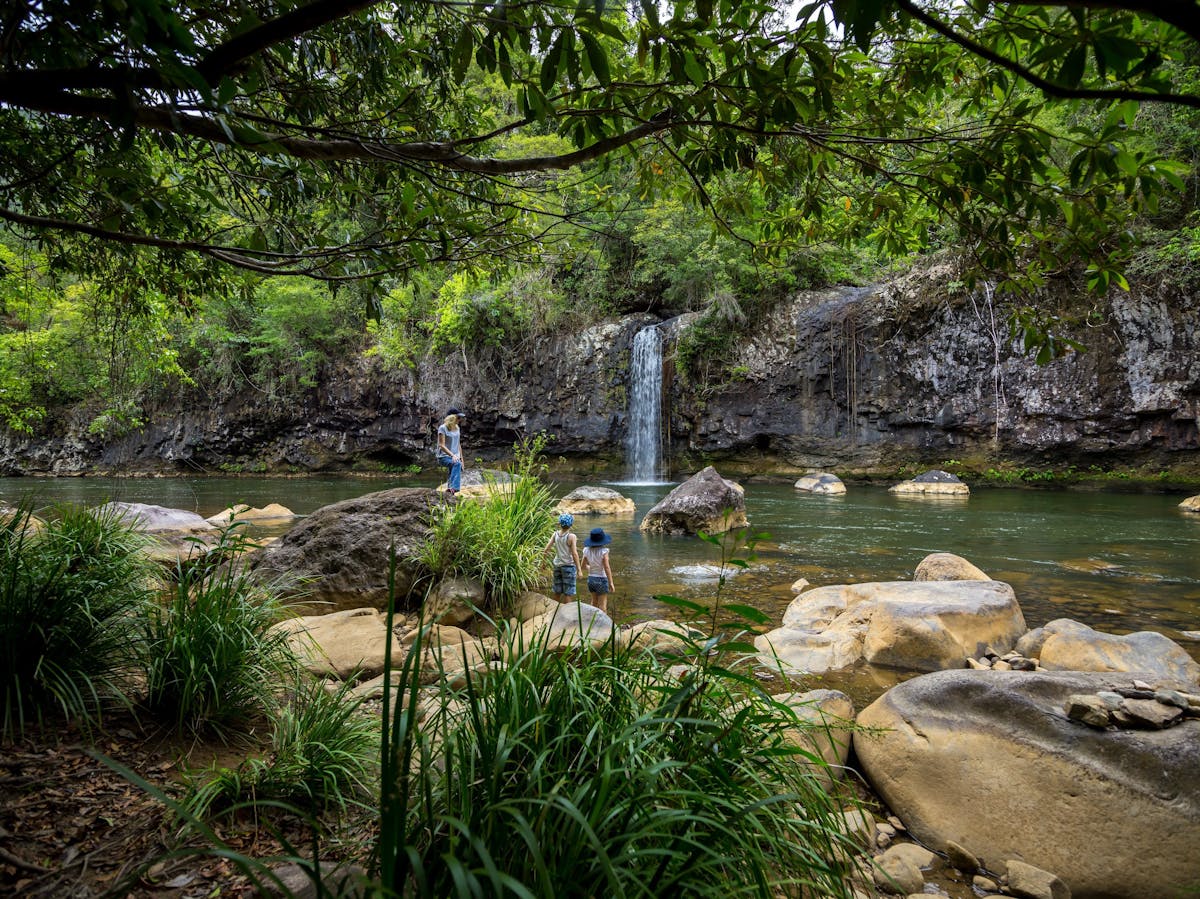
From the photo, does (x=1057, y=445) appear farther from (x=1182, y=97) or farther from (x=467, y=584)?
(x=1182, y=97)

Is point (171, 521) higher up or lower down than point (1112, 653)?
higher up

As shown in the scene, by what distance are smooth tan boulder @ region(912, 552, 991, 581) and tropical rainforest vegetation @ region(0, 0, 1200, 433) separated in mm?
4804

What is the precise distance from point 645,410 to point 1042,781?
62.8 feet

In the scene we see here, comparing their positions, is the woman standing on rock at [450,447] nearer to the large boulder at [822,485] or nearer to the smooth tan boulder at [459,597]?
the smooth tan boulder at [459,597]

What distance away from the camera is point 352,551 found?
259 inches

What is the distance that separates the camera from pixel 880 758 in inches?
128

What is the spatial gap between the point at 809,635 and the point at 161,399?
30.5 m

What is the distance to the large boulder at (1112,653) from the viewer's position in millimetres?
4363

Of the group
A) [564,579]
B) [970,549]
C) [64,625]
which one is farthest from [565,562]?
[970,549]

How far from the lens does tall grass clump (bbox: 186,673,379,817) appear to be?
2285mm

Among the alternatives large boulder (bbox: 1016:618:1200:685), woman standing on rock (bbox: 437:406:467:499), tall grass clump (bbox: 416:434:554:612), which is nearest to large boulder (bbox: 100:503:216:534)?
woman standing on rock (bbox: 437:406:467:499)

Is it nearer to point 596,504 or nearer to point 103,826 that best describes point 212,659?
point 103,826

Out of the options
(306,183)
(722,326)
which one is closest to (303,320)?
(722,326)

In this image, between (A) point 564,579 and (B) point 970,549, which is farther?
(B) point 970,549
